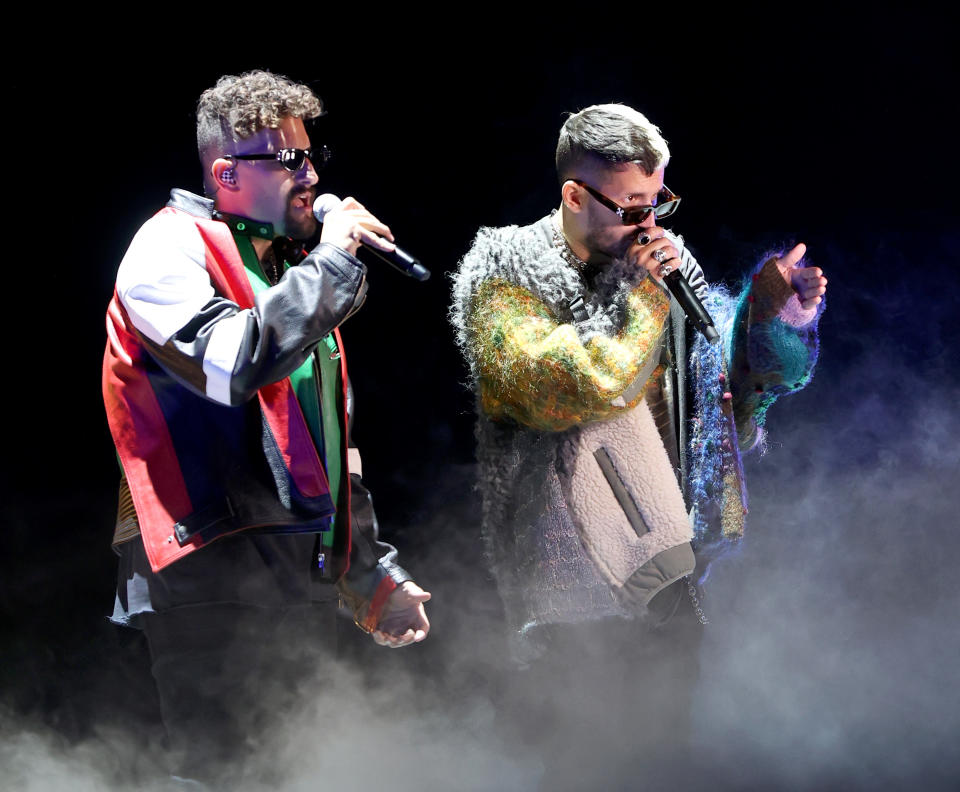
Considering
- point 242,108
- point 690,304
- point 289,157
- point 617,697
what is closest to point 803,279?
point 690,304

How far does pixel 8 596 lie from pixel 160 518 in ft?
3.94

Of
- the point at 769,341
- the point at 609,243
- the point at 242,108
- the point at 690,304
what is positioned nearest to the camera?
the point at 242,108

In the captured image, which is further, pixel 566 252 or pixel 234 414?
pixel 566 252

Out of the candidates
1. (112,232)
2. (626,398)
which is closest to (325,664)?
(626,398)

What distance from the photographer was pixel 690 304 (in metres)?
2.21

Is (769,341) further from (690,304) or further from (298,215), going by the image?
(298,215)

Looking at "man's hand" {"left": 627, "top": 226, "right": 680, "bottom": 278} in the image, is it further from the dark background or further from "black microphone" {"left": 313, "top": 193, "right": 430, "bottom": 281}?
the dark background

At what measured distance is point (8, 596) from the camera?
2.91m

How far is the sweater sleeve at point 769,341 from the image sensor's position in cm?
245

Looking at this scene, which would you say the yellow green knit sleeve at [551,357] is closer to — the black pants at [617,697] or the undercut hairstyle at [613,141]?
the undercut hairstyle at [613,141]

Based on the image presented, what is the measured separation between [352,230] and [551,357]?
451 millimetres

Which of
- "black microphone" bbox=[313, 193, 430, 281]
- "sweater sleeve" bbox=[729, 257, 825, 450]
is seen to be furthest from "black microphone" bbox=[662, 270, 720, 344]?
"black microphone" bbox=[313, 193, 430, 281]

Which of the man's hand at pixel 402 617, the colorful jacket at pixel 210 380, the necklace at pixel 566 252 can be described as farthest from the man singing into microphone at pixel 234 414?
the necklace at pixel 566 252

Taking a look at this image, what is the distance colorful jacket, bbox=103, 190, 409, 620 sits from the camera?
6.22ft
